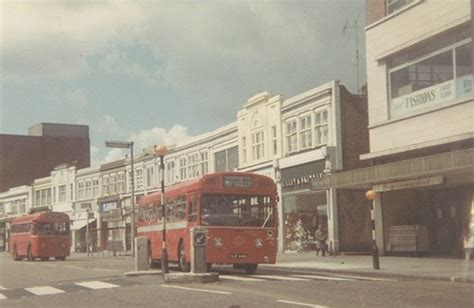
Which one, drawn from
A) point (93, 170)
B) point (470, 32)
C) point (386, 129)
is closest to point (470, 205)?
point (386, 129)

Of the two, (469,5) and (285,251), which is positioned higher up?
(469,5)

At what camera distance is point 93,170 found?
7888 cm

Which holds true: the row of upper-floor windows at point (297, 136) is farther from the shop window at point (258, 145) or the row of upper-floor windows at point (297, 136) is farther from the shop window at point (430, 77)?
the shop window at point (430, 77)

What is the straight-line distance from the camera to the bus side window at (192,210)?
2445cm

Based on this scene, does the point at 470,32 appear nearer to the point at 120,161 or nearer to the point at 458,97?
the point at 458,97

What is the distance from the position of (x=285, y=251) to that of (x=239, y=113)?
10.9 m

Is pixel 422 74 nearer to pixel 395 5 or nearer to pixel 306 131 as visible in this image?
pixel 395 5

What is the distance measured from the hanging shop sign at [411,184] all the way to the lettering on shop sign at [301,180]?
706 cm

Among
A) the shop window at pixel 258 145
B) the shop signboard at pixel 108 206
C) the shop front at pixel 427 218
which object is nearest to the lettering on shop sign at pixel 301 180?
the shop window at pixel 258 145

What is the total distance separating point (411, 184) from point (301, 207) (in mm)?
14231

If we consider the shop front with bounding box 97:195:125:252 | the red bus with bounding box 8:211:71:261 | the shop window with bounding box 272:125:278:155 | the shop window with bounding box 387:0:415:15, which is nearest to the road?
the shop window with bounding box 387:0:415:15

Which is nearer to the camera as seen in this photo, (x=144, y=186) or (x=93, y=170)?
(x=144, y=186)

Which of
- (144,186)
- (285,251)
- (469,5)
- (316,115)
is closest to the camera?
(469,5)

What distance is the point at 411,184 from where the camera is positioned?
32.1 metres
